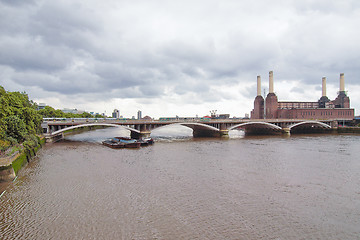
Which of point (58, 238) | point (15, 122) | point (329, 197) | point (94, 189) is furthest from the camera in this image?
point (15, 122)

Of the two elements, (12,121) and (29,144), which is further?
(29,144)

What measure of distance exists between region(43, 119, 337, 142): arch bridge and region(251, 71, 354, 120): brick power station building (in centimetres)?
1231

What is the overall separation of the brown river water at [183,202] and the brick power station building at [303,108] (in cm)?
8327

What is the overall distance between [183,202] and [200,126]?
Answer: 54.8 m

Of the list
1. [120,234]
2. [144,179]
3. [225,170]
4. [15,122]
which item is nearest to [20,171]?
[15,122]

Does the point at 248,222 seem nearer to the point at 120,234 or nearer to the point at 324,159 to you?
the point at 120,234

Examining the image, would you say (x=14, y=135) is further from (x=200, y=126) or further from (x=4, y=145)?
(x=200, y=126)

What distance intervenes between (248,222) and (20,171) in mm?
23179

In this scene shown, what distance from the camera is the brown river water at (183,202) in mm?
12406

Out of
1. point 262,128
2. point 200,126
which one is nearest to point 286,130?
point 262,128

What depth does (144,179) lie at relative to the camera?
21953 mm

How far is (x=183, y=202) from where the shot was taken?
16172 mm

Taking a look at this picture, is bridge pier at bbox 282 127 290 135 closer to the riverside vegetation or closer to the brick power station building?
the brick power station building

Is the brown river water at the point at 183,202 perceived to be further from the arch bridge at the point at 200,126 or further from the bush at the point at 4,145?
the arch bridge at the point at 200,126
